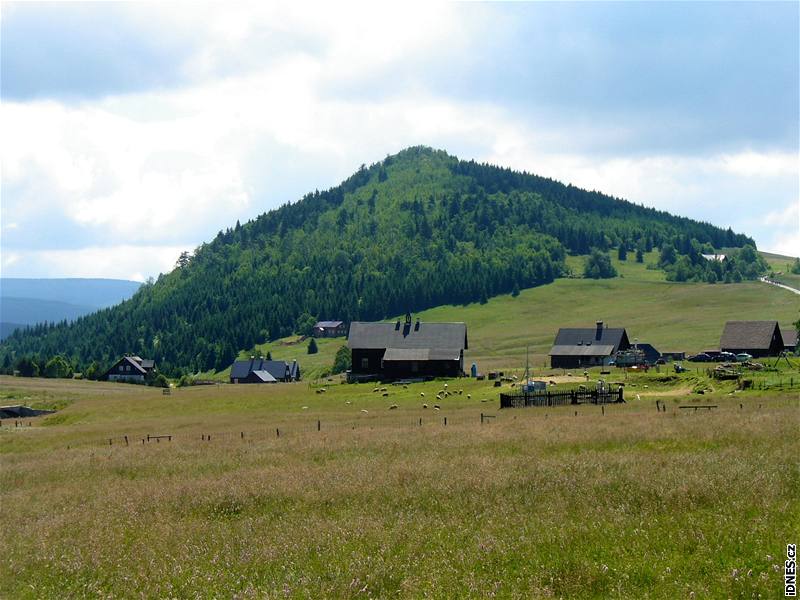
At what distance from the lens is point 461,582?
39.9ft

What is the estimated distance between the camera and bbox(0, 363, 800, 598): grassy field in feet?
40.4

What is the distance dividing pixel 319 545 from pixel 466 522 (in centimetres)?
294

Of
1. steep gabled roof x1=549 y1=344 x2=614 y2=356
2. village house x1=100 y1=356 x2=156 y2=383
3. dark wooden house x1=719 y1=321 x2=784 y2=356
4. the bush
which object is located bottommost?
village house x1=100 y1=356 x2=156 y2=383

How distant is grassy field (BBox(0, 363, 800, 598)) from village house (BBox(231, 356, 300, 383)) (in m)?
125

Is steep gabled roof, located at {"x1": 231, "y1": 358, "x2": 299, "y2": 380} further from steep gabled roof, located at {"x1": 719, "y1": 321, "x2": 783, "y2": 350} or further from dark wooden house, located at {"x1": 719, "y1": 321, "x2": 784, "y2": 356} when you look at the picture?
dark wooden house, located at {"x1": 719, "y1": 321, "x2": 784, "y2": 356}

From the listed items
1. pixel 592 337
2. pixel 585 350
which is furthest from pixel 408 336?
pixel 592 337

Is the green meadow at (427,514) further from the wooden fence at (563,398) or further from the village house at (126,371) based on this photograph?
the village house at (126,371)

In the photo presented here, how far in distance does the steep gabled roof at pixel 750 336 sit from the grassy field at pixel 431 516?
84702 millimetres

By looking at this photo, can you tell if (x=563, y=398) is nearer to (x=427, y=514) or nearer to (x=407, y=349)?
(x=427, y=514)

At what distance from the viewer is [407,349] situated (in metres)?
99.2

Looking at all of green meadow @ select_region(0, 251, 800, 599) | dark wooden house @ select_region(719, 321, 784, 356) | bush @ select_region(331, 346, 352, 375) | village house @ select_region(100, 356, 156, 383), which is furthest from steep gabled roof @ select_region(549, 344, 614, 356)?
village house @ select_region(100, 356, 156, 383)

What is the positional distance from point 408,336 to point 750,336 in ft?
161

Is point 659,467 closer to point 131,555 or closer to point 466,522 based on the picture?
point 466,522

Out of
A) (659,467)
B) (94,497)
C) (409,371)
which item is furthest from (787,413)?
(409,371)
